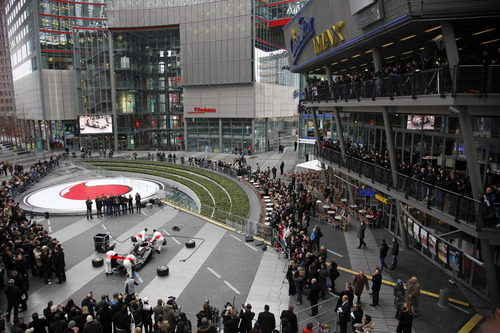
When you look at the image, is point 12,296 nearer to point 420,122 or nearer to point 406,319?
point 406,319

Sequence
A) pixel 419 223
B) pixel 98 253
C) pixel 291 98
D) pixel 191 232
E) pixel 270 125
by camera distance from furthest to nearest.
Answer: pixel 291 98, pixel 270 125, pixel 191 232, pixel 98 253, pixel 419 223

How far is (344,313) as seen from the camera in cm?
998

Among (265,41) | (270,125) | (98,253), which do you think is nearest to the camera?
(98,253)

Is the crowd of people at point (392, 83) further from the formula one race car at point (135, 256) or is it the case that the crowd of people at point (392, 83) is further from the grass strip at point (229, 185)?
the formula one race car at point (135, 256)

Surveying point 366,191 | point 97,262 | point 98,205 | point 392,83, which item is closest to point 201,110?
point 98,205

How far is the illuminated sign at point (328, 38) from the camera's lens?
1758 cm

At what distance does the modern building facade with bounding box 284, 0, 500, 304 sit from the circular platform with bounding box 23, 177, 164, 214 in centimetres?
1694

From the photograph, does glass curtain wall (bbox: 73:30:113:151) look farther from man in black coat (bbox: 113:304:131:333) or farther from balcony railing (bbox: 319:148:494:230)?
man in black coat (bbox: 113:304:131:333)

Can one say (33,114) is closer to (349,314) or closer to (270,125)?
(270,125)

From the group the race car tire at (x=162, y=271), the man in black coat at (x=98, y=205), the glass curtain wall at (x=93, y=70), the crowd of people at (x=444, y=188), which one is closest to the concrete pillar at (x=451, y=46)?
the crowd of people at (x=444, y=188)


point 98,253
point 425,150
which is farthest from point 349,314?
point 98,253

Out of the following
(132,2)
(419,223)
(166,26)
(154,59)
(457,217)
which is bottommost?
(419,223)

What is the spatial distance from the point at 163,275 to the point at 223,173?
2240 centimetres

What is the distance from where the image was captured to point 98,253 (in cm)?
1680
